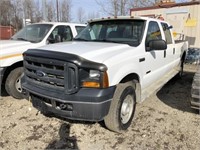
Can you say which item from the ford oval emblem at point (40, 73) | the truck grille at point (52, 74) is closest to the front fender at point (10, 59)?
the truck grille at point (52, 74)

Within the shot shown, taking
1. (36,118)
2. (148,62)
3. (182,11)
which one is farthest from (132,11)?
(36,118)

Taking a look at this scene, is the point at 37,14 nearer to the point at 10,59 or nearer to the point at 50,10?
the point at 50,10

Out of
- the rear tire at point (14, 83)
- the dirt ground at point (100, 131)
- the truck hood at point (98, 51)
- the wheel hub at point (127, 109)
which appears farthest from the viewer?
the rear tire at point (14, 83)

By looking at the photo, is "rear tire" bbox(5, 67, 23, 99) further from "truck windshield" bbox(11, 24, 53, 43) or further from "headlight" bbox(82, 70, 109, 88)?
"headlight" bbox(82, 70, 109, 88)

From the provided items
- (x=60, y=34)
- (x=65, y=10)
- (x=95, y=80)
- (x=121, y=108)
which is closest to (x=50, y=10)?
(x=65, y=10)

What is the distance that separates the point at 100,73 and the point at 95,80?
0.41ft

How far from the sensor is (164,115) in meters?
5.01

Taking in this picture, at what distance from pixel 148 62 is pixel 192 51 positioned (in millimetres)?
7826

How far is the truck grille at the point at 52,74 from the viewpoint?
3508mm

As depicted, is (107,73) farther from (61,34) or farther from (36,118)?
(61,34)

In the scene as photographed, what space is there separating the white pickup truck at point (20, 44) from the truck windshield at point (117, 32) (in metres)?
1.54

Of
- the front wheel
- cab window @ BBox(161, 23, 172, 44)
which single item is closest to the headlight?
the front wheel

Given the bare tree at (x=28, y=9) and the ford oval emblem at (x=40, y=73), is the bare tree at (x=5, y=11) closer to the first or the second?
the bare tree at (x=28, y=9)

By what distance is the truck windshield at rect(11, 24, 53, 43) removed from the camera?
6.77 m
